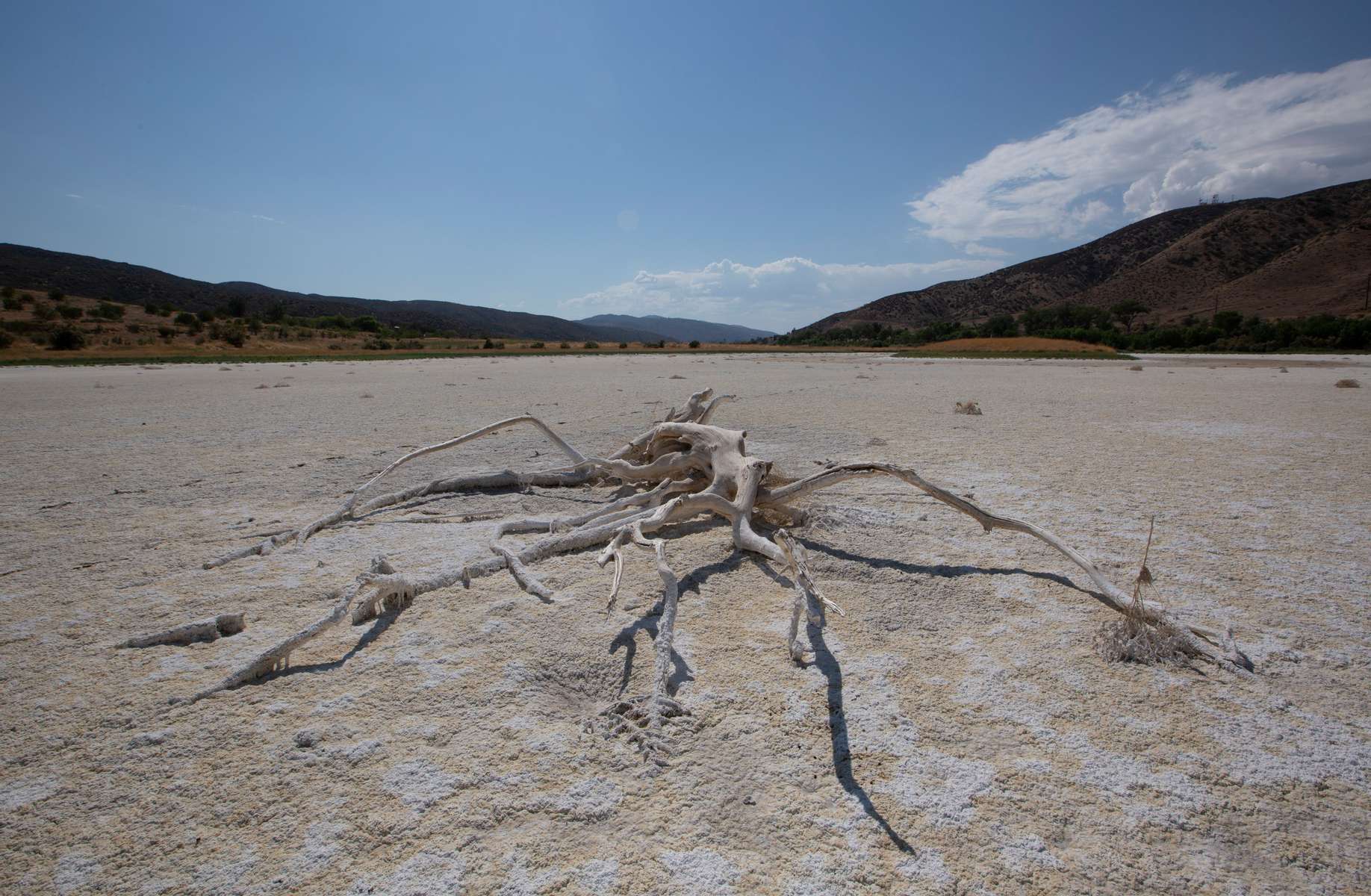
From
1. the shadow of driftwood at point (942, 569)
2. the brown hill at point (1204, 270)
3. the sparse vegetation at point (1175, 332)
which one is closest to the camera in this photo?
the shadow of driftwood at point (942, 569)

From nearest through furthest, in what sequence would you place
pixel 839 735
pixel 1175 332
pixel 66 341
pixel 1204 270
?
1. pixel 839 735
2. pixel 66 341
3. pixel 1175 332
4. pixel 1204 270

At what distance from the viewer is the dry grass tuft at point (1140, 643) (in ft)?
7.73

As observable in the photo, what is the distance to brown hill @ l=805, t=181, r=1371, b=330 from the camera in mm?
51594

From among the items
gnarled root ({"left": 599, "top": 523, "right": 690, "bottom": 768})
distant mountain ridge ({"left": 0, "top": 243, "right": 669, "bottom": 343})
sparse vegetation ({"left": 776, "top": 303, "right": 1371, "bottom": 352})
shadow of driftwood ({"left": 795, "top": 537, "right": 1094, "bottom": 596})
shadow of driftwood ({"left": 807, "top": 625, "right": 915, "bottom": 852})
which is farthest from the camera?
distant mountain ridge ({"left": 0, "top": 243, "right": 669, "bottom": 343})

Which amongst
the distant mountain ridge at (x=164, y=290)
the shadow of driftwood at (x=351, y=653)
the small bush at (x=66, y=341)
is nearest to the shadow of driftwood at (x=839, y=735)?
the shadow of driftwood at (x=351, y=653)

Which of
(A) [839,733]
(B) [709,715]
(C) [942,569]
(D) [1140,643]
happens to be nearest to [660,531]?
(C) [942,569]

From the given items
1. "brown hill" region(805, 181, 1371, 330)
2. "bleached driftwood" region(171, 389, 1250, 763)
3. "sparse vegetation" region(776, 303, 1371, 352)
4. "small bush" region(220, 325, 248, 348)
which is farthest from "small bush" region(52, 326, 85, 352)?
"brown hill" region(805, 181, 1371, 330)

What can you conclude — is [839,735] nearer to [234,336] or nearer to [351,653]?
[351,653]

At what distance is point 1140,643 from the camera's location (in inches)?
93.9

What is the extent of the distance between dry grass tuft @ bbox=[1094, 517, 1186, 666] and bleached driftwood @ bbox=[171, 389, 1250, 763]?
17 mm

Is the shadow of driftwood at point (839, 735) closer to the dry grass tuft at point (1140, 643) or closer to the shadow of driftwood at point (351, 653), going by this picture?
the dry grass tuft at point (1140, 643)

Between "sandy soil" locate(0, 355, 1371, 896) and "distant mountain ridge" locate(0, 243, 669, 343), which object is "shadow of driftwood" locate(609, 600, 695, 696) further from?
"distant mountain ridge" locate(0, 243, 669, 343)

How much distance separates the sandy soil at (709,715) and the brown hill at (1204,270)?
63.0 m

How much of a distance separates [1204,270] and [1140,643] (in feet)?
257
